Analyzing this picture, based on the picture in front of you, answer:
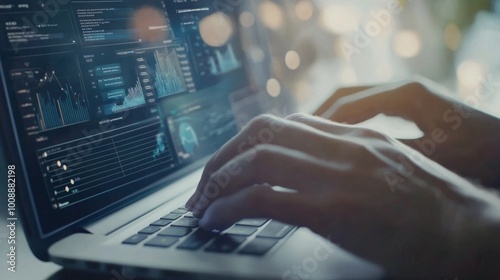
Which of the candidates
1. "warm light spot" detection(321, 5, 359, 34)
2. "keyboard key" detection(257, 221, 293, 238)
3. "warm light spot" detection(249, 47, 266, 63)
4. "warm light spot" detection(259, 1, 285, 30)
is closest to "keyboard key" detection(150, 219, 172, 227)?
"keyboard key" detection(257, 221, 293, 238)

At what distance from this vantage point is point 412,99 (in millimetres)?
664

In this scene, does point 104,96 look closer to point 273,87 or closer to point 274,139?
point 274,139

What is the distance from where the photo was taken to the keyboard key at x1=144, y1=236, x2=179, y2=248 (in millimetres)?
467

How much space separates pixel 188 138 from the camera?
0.73 metres

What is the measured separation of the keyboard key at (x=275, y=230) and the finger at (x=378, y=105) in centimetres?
26

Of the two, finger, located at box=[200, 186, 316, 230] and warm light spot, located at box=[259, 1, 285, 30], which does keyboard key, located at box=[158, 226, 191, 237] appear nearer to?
finger, located at box=[200, 186, 316, 230]

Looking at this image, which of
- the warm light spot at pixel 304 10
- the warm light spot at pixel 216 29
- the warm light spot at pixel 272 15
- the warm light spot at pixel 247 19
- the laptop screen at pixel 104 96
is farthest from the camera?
the warm light spot at pixel 304 10

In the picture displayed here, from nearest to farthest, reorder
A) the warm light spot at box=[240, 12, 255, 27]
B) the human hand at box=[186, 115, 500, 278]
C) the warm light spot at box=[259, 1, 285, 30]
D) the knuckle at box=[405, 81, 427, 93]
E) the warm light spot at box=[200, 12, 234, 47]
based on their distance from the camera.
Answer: the human hand at box=[186, 115, 500, 278]
the knuckle at box=[405, 81, 427, 93]
the warm light spot at box=[200, 12, 234, 47]
the warm light spot at box=[240, 12, 255, 27]
the warm light spot at box=[259, 1, 285, 30]

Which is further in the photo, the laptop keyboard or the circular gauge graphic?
the circular gauge graphic

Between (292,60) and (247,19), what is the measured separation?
0.24m

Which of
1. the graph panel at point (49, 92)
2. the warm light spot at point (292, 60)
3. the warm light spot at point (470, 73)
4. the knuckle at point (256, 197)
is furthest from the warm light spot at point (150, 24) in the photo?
the warm light spot at point (470, 73)

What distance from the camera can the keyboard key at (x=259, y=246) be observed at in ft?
1.40

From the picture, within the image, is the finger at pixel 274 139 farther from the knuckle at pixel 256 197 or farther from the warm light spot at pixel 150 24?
the warm light spot at pixel 150 24

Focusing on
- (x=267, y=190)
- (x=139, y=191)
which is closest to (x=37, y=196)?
(x=139, y=191)
